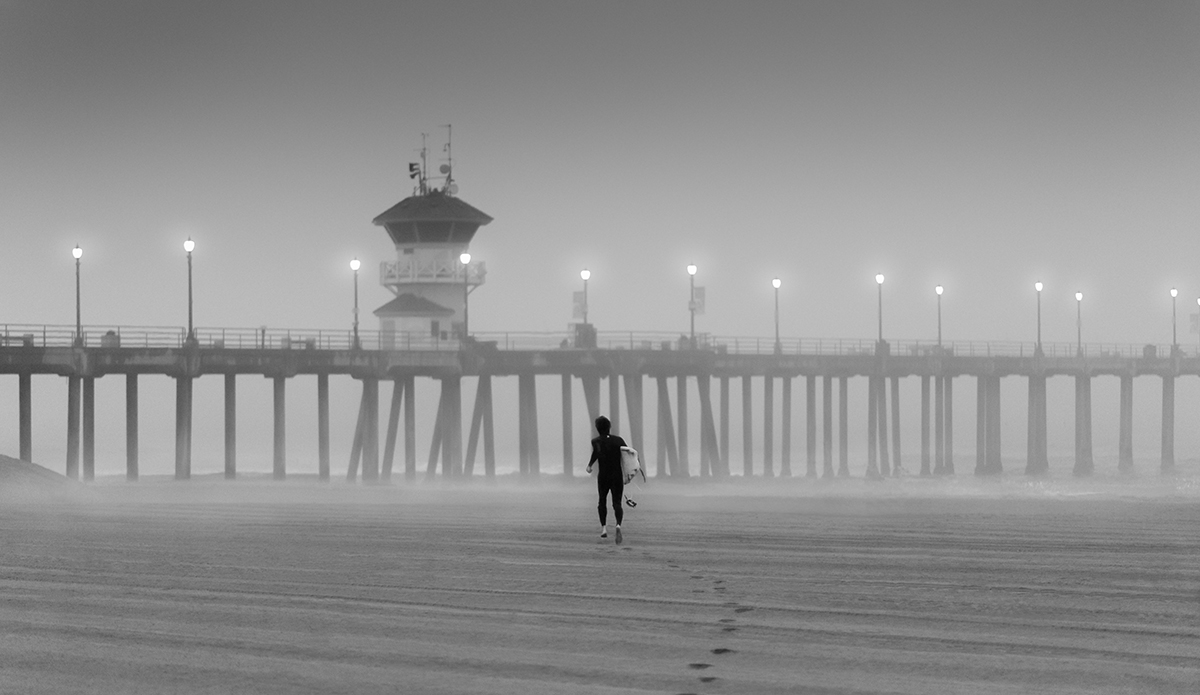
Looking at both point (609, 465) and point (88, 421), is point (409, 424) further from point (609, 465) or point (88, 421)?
point (609, 465)

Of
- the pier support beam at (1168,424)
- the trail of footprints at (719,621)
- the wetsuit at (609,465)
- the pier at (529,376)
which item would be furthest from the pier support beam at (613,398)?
the trail of footprints at (719,621)

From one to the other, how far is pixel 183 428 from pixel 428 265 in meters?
17.8

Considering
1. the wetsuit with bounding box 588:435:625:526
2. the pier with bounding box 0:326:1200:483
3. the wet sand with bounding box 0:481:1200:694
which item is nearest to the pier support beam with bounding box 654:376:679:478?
the pier with bounding box 0:326:1200:483

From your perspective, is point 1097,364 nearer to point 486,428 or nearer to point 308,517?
point 486,428

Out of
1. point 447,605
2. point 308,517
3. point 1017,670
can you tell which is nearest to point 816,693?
point 1017,670

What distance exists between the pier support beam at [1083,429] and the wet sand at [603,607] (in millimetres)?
56988

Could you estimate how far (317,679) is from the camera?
1075 cm

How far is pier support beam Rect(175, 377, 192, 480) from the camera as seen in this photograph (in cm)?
5081

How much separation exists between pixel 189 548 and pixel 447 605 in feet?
20.3

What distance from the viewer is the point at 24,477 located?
115ft

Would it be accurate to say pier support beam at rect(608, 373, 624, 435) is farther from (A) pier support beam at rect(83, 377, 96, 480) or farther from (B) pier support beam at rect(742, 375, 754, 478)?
(A) pier support beam at rect(83, 377, 96, 480)

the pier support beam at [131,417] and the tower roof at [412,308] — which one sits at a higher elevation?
the tower roof at [412,308]

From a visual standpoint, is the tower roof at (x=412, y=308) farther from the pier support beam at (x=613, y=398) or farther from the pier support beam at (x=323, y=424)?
the pier support beam at (x=323, y=424)

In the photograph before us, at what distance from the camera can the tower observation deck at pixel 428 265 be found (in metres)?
65.6
